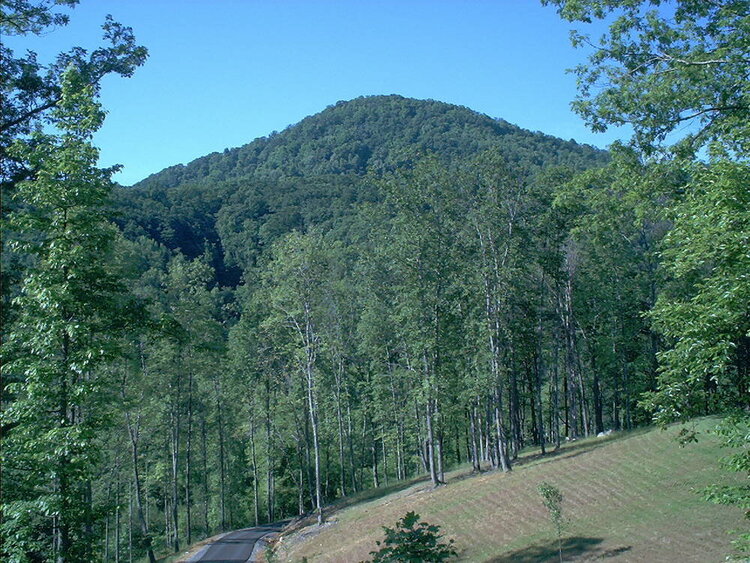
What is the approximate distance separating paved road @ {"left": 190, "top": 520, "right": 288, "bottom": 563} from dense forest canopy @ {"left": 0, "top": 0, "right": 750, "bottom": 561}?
3026 mm

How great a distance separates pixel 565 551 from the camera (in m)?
17.7

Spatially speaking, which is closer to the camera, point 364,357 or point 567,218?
point 567,218

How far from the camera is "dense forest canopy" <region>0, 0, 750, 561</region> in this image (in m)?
8.85

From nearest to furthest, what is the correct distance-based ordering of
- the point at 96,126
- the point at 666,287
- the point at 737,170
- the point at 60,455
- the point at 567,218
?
the point at 737,170 < the point at 60,455 < the point at 96,126 < the point at 567,218 < the point at 666,287

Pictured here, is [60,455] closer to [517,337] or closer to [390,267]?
[390,267]

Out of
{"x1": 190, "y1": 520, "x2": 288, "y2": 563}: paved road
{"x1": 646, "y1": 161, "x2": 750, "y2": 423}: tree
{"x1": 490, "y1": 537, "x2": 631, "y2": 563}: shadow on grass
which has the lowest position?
{"x1": 190, "y1": 520, "x2": 288, "y2": 563}: paved road

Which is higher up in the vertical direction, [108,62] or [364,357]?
[108,62]

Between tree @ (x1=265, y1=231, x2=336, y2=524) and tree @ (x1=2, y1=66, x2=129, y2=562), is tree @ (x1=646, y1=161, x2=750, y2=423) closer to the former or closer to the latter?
tree @ (x1=2, y1=66, x2=129, y2=562)

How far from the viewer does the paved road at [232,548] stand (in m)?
28.3

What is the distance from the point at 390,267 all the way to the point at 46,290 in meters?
21.6

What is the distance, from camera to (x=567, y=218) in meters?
29.3

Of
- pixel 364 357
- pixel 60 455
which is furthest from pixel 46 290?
pixel 364 357

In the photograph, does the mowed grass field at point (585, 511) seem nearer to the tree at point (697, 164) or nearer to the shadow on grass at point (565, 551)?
the shadow on grass at point (565, 551)

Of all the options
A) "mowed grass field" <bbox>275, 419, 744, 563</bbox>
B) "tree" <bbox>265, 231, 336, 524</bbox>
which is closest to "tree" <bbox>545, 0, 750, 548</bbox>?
"mowed grass field" <bbox>275, 419, 744, 563</bbox>
